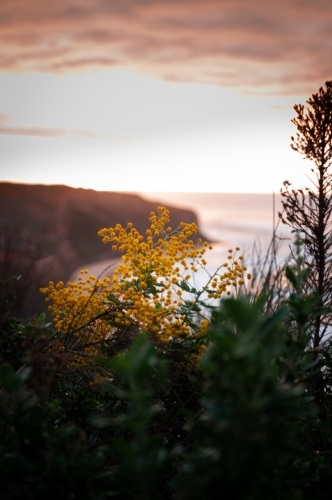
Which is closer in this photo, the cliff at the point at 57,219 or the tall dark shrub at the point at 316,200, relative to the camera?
the cliff at the point at 57,219

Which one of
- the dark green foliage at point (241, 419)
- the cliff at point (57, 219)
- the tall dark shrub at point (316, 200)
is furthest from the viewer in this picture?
the tall dark shrub at point (316, 200)

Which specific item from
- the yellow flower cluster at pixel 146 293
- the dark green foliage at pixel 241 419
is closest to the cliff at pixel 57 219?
the yellow flower cluster at pixel 146 293

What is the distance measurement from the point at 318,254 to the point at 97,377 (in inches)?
79.3

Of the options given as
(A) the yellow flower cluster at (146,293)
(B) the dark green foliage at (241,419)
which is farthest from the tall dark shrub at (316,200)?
(B) the dark green foliage at (241,419)

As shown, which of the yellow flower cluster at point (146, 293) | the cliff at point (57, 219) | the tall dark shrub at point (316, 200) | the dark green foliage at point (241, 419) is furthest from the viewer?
the tall dark shrub at point (316, 200)

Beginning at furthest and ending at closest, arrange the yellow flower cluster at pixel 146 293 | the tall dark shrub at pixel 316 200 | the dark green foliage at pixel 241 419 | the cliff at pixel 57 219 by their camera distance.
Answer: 1. the tall dark shrub at pixel 316 200
2. the yellow flower cluster at pixel 146 293
3. the cliff at pixel 57 219
4. the dark green foliage at pixel 241 419

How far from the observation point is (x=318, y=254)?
3.43 meters

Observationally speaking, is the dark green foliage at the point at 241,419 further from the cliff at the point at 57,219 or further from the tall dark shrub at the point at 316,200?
the tall dark shrub at the point at 316,200

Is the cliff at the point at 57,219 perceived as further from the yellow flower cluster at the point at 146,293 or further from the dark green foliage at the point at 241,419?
the dark green foliage at the point at 241,419

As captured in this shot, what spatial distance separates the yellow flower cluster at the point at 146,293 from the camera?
238cm

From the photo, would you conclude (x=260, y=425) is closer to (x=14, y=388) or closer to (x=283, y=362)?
(x=283, y=362)

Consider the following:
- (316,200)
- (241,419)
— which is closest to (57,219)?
(316,200)

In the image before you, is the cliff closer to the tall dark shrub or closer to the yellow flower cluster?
the yellow flower cluster

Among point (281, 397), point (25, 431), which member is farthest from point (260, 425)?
point (25, 431)
